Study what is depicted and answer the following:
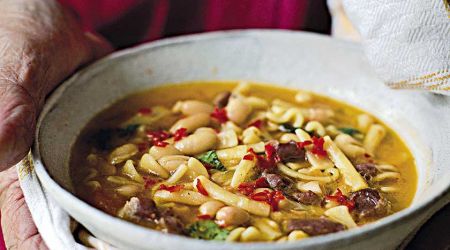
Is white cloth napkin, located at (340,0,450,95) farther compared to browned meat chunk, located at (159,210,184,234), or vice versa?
white cloth napkin, located at (340,0,450,95)

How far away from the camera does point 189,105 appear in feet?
8.10

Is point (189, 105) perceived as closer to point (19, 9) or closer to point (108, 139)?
point (108, 139)

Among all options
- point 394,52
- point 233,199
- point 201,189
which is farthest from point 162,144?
point 394,52

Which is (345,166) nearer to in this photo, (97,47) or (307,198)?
(307,198)

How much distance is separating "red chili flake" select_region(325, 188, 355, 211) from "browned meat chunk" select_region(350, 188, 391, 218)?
0.01m

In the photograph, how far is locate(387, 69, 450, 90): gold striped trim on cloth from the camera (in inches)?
79.4

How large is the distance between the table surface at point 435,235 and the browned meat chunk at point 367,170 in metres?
0.23

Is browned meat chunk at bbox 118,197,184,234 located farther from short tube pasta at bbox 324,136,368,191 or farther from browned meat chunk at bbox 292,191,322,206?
short tube pasta at bbox 324,136,368,191

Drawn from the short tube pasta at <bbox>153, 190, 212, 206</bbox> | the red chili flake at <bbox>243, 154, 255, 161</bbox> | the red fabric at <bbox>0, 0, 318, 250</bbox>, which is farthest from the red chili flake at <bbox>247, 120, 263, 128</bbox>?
the red fabric at <bbox>0, 0, 318, 250</bbox>

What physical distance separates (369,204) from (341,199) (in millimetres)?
92

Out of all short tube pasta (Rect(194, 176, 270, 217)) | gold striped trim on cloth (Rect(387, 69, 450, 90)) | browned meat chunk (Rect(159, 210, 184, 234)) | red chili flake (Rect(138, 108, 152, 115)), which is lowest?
red chili flake (Rect(138, 108, 152, 115))

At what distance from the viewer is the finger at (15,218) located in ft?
6.41

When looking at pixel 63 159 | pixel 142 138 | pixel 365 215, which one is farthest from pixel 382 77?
pixel 63 159

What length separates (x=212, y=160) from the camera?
2135mm
